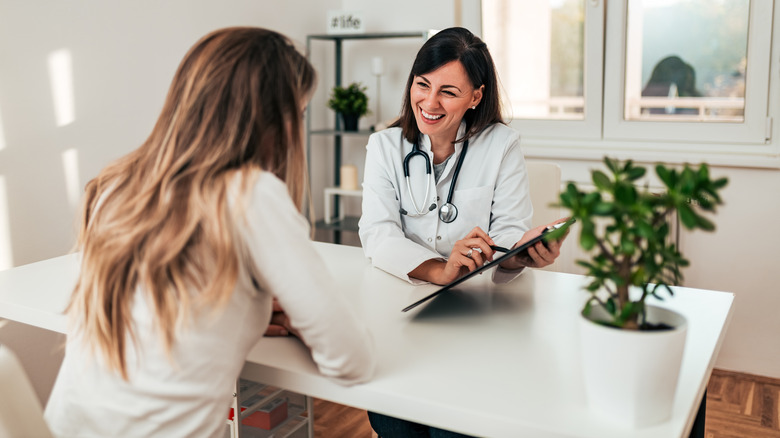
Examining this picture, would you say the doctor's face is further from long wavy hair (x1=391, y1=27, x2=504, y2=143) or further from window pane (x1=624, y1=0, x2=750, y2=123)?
window pane (x1=624, y1=0, x2=750, y2=123)

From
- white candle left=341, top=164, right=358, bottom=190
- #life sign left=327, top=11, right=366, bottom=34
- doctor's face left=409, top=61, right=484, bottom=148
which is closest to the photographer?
doctor's face left=409, top=61, right=484, bottom=148

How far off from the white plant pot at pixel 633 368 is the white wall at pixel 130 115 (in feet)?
6.34

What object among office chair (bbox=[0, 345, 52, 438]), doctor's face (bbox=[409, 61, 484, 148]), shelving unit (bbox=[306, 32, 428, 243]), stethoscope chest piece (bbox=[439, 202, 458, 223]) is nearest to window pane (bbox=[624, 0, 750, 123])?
shelving unit (bbox=[306, 32, 428, 243])

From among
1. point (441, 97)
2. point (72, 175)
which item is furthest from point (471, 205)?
point (72, 175)

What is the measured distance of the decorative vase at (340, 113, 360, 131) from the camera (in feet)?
11.1

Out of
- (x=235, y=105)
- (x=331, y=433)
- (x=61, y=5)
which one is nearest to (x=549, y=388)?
(x=235, y=105)

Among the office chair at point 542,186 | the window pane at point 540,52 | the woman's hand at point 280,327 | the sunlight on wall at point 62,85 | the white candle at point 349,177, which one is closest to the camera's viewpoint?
the woman's hand at point 280,327

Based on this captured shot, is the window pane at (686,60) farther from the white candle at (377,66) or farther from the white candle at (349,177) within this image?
the white candle at (349,177)

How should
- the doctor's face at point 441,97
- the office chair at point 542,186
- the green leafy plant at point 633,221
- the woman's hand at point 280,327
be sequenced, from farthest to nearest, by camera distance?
the office chair at point 542,186
the doctor's face at point 441,97
the woman's hand at point 280,327
the green leafy plant at point 633,221

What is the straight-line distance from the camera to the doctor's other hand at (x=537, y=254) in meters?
1.44

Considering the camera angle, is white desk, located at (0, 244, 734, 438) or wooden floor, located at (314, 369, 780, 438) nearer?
white desk, located at (0, 244, 734, 438)

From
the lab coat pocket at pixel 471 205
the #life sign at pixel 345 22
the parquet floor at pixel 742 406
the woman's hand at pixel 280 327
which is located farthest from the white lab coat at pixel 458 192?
the #life sign at pixel 345 22

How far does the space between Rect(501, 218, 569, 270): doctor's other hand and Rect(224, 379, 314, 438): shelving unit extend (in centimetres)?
68

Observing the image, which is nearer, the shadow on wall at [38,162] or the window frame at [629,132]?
the shadow on wall at [38,162]
